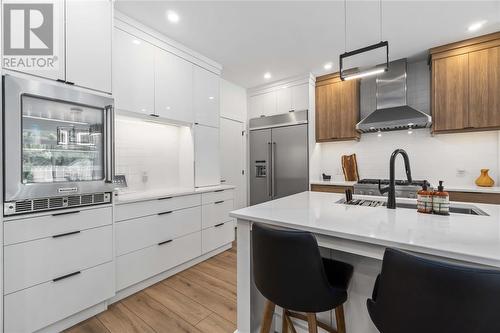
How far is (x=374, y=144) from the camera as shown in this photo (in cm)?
376

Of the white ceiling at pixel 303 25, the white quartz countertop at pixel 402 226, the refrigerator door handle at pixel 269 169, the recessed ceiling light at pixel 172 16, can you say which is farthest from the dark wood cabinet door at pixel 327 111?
the recessed ceiling light at pixel 172 16

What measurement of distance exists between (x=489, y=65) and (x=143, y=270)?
456 centimetres

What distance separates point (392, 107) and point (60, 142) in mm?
4028

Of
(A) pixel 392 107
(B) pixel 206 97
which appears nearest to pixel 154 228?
(B) pixel 206 97

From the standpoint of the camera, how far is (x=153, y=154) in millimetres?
2908

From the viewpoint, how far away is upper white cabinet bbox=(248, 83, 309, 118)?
3887 millimetres

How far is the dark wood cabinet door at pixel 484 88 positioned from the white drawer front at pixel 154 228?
3.66 m

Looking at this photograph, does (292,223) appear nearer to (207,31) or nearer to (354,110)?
(207,31)

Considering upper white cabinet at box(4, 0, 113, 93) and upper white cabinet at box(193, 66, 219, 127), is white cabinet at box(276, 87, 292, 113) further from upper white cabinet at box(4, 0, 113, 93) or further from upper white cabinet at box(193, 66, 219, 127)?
upper white cabinet at box(4, 0, 113, 93)

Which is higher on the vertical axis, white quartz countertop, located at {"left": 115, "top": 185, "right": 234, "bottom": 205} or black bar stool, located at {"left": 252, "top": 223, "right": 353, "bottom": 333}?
white quartz countertop, located at {"left": 115, "top": 185, "right": 234, "bottom": 205}

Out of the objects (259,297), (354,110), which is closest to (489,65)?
(354,110)

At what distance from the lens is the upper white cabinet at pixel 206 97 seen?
9.93 ft

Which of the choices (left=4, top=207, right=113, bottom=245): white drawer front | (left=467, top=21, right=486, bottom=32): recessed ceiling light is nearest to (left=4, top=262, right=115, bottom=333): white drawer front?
(left=4, top=207, right=113, bottom=245): white drawer front

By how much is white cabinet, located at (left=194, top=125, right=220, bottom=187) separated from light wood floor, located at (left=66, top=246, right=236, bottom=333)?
1221 mm
